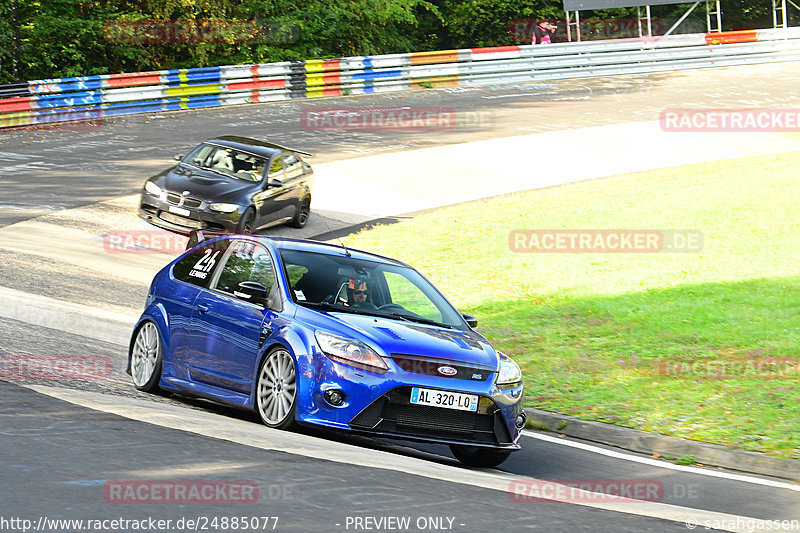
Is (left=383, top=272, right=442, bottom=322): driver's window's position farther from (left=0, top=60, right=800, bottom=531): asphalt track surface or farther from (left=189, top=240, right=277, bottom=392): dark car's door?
(left=0, top=60, right=800, bottom=531): asphalt track surface

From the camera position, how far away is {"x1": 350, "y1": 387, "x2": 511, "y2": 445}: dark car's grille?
789 cm

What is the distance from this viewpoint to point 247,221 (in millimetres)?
18750

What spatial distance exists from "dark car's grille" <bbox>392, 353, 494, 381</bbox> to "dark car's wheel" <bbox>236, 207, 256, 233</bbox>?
10802 millimetres

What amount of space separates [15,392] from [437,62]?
3232cm

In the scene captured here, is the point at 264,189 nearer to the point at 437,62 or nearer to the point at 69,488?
the point at 69,488

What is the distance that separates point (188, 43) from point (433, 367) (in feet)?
107

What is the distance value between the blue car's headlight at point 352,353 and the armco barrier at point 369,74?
24965 mm

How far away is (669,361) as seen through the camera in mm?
12375

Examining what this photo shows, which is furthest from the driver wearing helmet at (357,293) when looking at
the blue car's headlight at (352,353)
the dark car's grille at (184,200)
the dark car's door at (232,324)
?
the dark car's grille at (184,200)

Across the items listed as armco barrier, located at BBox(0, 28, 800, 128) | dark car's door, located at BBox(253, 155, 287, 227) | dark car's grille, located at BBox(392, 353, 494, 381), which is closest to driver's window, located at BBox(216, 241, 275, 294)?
dark car's grille, located at BBox(392, 353, 494, 381)

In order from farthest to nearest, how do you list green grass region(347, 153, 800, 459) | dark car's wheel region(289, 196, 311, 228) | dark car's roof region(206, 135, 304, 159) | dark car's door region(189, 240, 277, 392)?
dark car's wheel region(289, 196, 311, 228)
dark car's roof region(206, 135, 304, 159)
green grass region(347, 153, 800, 459)
dark car's door region(189, 240, 277, 392)

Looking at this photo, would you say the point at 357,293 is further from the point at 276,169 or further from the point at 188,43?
the point at 188,43

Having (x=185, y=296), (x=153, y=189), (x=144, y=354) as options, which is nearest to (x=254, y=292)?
(x=185, y=296)

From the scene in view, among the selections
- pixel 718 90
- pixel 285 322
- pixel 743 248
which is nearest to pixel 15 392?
pixel 285 322
